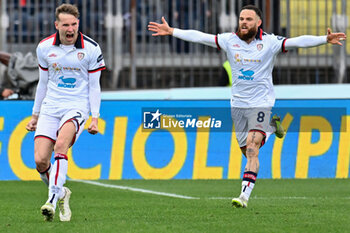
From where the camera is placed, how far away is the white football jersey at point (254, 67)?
1062cm

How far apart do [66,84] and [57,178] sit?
0.97 m

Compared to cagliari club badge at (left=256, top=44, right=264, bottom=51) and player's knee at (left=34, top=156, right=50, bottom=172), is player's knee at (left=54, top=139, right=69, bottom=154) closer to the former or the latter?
player's knee at (left=34, top=156, right=50, bottom=172)

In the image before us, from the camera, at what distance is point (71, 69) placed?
9367 mm

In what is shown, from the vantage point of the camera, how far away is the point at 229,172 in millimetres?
15164

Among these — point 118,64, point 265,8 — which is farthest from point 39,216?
point 265,8

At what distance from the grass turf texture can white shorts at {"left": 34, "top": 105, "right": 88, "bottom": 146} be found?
0.80 m

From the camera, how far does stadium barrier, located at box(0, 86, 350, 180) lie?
49.7 feet

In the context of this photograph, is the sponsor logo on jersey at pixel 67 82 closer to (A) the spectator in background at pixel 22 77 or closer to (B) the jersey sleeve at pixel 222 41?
(B) the jersey sleeve at pixel 222 41

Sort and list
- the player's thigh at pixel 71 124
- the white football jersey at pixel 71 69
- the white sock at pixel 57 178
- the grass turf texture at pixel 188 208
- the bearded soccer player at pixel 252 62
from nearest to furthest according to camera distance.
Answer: the grass turf texture at pixel 188 208 < the white sock at pixel 57 178 < the player's thigh at pixel 71 124 < the white football jersey at pixel 71 69 < the bearded soccer player at pixel 252 62

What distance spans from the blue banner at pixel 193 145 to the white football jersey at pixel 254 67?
4.45 meters

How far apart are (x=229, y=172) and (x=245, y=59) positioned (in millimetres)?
4782

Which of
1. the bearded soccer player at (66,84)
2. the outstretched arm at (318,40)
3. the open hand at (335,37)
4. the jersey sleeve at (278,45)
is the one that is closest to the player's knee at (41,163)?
the bearded soccer player at (66,84)

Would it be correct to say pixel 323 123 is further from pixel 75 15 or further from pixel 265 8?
pixel 265 8

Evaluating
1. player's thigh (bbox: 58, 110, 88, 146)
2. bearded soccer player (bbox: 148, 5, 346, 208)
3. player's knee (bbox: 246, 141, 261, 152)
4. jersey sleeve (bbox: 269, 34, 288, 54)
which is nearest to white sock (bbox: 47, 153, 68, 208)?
player's thigh (bbox: 58, 110, 88, 146)
